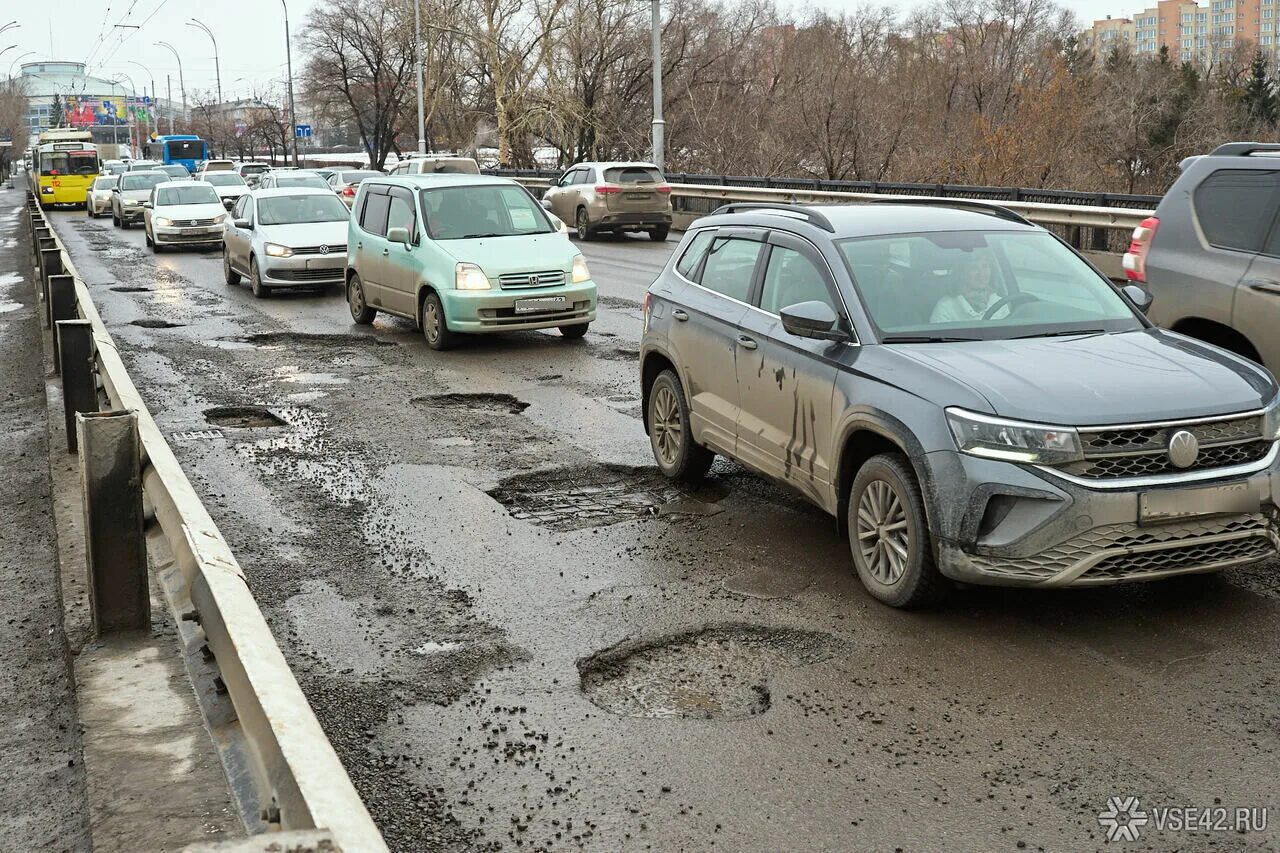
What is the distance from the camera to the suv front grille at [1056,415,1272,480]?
5.18m

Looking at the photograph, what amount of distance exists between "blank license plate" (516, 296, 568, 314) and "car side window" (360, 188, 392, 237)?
2.46 meters

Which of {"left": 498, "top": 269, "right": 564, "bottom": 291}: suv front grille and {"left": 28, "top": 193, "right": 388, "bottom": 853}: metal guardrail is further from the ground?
{"left": 498, "top": 269, "right": 564, "bottom": 291}: suv front grille

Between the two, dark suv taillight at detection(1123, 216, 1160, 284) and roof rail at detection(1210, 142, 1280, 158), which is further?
dark suv taillight at detection(1123, 216, 1160, 284)

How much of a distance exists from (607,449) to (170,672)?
4.56 metres

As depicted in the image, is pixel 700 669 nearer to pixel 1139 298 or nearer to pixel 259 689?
pixel 259 689

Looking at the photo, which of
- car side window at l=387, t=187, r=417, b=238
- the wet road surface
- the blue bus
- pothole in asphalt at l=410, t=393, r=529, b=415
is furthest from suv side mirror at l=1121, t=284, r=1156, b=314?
the blue bus

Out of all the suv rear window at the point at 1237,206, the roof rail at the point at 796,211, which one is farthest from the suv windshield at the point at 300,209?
the suv rear window at the point at 1237,206

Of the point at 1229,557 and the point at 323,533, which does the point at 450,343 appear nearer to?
the point at 323,533

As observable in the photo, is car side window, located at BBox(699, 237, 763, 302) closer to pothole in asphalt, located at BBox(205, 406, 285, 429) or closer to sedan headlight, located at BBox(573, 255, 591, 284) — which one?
pothole in asphalt, located at BBox(205, 406, 285, 429)

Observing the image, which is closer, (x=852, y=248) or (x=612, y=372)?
(x=852, y=248)

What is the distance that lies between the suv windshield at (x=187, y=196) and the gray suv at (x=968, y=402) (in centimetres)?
2583

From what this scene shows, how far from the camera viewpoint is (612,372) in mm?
12578

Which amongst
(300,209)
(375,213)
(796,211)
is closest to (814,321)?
(796,211)

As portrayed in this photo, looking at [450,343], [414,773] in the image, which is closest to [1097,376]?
[414,773]
